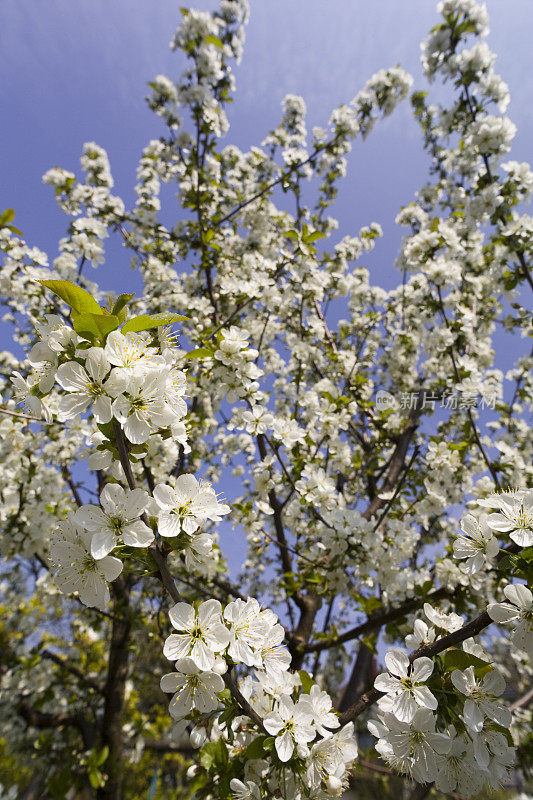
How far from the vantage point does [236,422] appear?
3.03 metres

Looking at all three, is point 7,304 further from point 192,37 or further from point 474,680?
point 474,680

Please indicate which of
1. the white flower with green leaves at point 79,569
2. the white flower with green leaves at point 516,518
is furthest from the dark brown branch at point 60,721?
the white flower with green leaves at point 516,518

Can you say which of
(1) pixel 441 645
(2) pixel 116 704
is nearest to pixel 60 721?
(2) pixel 116 704

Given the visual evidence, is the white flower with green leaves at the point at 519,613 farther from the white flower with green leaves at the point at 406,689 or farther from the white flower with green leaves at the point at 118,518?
the white flower with green leaves at the point at 118,518

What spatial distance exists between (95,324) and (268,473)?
7.30 ft

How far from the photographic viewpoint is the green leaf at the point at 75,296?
3.68 feet

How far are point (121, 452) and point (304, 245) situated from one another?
2.94 m

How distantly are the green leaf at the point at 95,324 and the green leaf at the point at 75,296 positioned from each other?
3cm

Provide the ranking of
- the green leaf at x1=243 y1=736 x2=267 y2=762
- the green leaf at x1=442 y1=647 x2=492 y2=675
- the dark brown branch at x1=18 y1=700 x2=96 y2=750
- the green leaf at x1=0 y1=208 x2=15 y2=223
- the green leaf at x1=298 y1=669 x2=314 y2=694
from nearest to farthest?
1. the green leaf at x1=442 y1=647 x2=492 y2=675
2. the green leaf at x1=243 y1=736 x2=267 y2=762
3. the green leaf at x1=298 y1=669 x2=314 y2=694
4. the green leaf at x1=0 y1=208 x2=15 y2=223
5. the dark brown branch at x1=18 y1=700 x2=96 y2=750

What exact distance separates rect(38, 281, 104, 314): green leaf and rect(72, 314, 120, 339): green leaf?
0.09 feet

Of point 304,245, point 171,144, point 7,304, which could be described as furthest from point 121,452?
point 171,144

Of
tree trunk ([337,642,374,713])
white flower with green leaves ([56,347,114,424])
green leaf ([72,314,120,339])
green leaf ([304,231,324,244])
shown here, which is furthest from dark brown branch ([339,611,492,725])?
tree trunk ([337,642,374,713])

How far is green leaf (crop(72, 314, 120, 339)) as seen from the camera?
3.66 feet

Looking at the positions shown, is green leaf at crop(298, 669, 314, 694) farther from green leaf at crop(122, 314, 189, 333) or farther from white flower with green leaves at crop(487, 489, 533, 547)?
green leaf at crop(122, 314, 189, 333)
